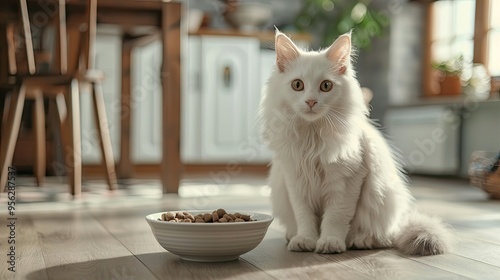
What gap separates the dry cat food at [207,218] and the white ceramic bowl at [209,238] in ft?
0.19

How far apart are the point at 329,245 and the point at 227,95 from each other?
356cm

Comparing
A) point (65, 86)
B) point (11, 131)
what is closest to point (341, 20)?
point (65, 86)

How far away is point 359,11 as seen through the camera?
526 centimetres

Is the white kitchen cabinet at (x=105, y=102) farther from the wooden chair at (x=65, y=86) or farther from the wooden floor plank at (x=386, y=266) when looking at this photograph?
the wooden floor plank at (x=386, y=266)

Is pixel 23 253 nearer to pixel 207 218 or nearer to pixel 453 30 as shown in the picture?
pixel 207 218

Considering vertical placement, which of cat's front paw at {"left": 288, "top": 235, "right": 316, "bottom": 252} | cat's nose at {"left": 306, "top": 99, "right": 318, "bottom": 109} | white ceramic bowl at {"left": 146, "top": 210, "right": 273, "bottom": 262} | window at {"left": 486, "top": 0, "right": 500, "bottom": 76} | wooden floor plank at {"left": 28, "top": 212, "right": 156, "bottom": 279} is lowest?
wooden floor plank at {"left": 28, "top": 212, "right": 156, "bottom": 279}

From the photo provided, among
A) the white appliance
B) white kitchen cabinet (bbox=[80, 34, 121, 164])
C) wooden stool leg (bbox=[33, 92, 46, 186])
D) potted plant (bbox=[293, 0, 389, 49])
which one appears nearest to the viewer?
Result: wooden stool leg (bbox=[33, 92, 46, 186])

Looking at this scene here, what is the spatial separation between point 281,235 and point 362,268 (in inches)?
21.1

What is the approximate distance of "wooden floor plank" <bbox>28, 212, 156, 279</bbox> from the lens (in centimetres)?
138

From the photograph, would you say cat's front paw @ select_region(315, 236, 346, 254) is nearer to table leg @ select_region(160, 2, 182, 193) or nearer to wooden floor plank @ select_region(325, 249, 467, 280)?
wooden floor plank @ select_region(325, 249, 467, 280)

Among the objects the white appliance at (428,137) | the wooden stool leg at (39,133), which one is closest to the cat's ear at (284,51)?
the wooden stool leg at (39,133)

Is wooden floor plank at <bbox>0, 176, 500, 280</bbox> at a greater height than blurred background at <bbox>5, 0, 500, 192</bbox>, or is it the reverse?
blurred background at <bbox>5, 0, 500, 192</bbox>

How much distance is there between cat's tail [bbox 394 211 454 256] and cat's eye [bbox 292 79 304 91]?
20.1 inches

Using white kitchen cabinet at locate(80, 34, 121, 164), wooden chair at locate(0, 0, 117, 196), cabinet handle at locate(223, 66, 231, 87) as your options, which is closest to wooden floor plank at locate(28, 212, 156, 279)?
wooden chair at locate(0, 0, 117, 196)
